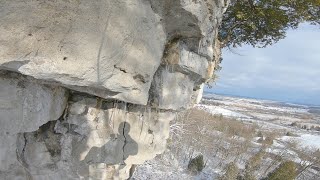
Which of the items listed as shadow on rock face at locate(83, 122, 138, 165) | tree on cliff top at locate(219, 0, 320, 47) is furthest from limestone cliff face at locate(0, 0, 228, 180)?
tree on cliff top at locate(219, 0, 320, 47)

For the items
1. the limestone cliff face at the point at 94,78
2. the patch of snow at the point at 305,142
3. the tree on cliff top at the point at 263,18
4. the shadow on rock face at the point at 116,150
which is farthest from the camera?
the patch of snow at the point at 305,142

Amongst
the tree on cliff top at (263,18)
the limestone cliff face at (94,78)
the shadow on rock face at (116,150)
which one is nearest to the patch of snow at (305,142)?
the tree on cliff top at (263,18)

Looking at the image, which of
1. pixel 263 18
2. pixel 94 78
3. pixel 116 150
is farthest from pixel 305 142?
pixel 94 78

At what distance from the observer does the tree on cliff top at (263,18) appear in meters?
8.66

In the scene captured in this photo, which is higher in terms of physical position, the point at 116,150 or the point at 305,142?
the point at 116,150

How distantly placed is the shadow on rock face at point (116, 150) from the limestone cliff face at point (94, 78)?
0.02 m

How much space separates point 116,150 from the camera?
6582 millimetres

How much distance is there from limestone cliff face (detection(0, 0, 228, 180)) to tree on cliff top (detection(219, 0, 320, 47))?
6.00 ft

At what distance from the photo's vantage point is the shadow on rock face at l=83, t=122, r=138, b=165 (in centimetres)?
635

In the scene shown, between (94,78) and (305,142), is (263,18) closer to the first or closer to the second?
(94,78)

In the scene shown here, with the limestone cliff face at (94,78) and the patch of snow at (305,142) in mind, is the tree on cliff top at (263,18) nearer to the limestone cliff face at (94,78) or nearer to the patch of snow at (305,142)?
the limestone cliff face at (94,78)

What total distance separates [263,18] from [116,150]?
5.08 meters

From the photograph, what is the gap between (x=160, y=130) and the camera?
7348 millimetres

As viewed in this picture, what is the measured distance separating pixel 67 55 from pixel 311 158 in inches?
1036
